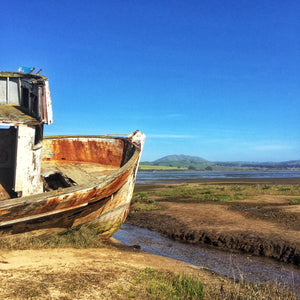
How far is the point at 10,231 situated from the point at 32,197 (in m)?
0.95

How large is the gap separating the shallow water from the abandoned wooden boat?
134 cm

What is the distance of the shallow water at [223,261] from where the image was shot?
6.30 meters

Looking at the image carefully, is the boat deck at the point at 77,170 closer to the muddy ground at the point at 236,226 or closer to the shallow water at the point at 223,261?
the shallow water at the point at 223,261

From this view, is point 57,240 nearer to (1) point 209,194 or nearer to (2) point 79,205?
(2) point 79,205

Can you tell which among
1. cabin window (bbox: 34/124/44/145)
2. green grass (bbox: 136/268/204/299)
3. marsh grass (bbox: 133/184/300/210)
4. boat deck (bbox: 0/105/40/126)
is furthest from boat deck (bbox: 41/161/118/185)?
marsh grass (bbox: 133/184/300/210)

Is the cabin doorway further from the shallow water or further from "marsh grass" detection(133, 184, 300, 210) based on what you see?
"marsh grass" detection(133, 184, 300, 210)

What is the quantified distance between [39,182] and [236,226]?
7238 mm

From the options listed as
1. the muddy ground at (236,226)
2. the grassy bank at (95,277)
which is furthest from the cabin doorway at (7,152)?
the muddy ground at (236,226)

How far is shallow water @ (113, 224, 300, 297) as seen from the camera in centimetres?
630

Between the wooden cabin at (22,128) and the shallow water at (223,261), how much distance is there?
12.8ft

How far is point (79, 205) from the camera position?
22.8 feet

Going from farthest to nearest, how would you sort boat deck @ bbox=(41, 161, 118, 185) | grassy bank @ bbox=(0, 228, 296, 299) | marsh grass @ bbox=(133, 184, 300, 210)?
marsh grass @ bbox=(133, 184, 300, 210), boat deck @ bbox=(41, 161, 118, 185), grassy bank @ bbox=(0, 228, 296, 299)

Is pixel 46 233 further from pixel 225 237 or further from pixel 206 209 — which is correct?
pixel 206 209

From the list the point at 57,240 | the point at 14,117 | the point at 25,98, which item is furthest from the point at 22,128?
the point at 57,240
